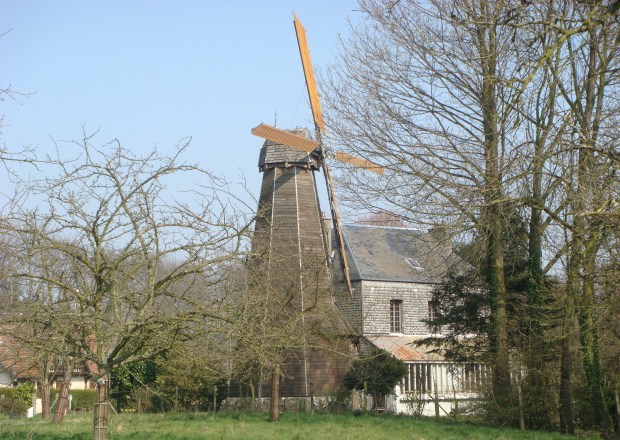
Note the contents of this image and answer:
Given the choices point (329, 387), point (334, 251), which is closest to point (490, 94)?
point (329, 387)

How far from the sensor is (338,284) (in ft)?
105

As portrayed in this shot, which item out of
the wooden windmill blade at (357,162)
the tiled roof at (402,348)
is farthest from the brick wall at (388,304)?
the wooden windmill blade at (357,162)

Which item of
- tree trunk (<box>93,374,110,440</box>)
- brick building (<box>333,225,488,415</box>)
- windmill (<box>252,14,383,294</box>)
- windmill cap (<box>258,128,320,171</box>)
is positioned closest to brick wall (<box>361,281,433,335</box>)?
brick building (<box>333,225,488,415</box>)

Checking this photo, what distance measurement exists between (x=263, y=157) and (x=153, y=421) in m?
16.3

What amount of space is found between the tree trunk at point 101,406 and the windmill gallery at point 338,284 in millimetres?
10009

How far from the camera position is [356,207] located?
58.4 feet

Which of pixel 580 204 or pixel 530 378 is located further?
pixel 530 378

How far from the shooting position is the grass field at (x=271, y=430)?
15126mm

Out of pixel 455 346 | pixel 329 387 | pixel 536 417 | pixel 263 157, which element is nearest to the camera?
pixel 536 417

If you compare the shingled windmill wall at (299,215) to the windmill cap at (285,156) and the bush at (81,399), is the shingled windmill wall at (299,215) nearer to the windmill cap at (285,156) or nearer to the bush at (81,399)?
the windmill cap at (285,156)

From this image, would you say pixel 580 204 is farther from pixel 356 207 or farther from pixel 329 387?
pixel 329 387

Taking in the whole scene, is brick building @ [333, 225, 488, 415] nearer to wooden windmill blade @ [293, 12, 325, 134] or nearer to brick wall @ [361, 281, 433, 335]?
brick wall @ [361, 281, 433, 335]

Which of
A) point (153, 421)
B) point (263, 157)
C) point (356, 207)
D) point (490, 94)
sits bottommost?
point (153, 421)

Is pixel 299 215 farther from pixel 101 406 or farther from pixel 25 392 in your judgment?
pixel 101 406
